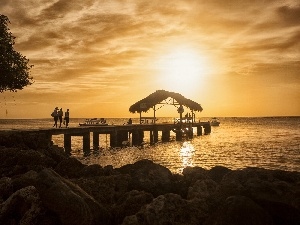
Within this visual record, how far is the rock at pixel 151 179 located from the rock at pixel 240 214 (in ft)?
10.2

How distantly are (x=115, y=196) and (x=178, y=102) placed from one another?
38841mm

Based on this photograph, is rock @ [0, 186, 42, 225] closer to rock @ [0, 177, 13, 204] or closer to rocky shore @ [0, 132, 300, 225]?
rocky shore @ [0, 132, 300, 225]

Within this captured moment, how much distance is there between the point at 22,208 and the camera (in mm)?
6699

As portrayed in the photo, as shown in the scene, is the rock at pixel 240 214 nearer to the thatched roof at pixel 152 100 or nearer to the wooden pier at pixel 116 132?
the wooden pier at pixel 116 132

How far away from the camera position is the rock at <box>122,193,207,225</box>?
6457 mm

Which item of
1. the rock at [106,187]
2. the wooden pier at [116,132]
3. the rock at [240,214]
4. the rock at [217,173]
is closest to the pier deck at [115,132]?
the wooden pier at [116,132]

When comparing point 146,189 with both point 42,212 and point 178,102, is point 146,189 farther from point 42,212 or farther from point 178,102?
point 178,102

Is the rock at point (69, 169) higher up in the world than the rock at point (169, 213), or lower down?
higher up

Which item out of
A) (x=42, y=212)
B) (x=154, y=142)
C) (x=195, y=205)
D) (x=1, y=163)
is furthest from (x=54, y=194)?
(x=154, y=142)

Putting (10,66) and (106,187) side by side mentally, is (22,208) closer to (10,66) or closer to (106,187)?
(106,187)

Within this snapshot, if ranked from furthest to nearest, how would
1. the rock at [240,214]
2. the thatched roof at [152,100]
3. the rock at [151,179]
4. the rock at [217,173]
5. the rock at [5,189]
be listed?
→ 1. the thatched roof at [152,100]
2. the rock at [217,173]
3. the rock at [151,179]
4. the rock at [5,189]
5. the rock at [240,214]

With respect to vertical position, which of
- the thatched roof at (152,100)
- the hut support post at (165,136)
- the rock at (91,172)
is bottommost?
the hut support post at (165,136)

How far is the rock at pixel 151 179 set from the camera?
29.7 ft

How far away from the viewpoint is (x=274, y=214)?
6422 millimetres
